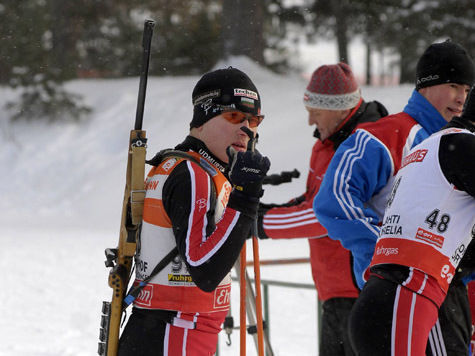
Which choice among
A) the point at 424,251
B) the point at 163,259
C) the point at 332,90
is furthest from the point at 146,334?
the point at 332,90

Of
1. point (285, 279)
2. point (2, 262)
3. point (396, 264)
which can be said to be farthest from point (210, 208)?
point (2, 262)

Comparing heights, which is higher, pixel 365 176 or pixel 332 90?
pixel 332 90

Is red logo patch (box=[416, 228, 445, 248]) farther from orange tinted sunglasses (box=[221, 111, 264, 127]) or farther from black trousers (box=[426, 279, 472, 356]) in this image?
orange tinted sunglasses (box=[221, 111, 264, 127])

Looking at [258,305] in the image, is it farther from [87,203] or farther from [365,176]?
[87,203]

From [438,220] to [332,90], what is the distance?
5.99ft

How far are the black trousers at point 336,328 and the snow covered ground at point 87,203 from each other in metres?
1.67

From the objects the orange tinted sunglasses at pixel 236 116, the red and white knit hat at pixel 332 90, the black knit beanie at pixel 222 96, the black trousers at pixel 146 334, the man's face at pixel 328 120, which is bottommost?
the black trousers at pixel 146 334

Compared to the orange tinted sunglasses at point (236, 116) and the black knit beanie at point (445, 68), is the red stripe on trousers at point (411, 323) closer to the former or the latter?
the orange tinted sunglasses at point (236, 116)

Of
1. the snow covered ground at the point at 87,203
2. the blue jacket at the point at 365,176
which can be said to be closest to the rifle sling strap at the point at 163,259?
the blue jacket at the point at 365,176

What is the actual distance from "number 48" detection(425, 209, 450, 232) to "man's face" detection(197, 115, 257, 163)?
71 centimetres

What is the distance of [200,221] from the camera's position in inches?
92.3

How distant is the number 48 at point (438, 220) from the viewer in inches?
98.7

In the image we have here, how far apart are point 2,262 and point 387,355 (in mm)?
6863

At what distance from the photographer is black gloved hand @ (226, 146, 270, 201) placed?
2.34m
